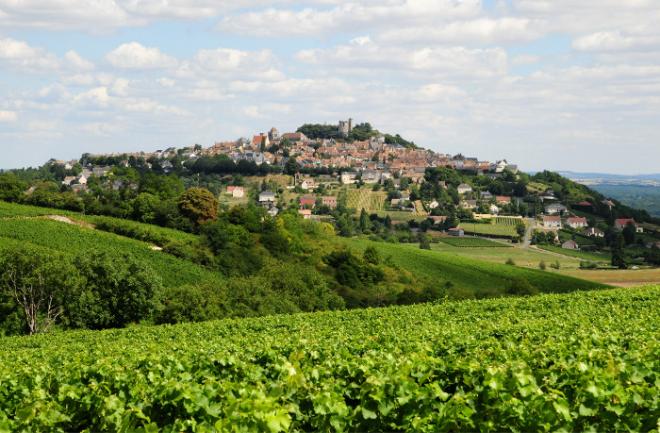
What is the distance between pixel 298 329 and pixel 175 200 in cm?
5970

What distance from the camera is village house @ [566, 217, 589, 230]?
458ft

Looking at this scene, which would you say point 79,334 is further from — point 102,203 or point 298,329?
point 102,203

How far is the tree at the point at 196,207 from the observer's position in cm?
7925

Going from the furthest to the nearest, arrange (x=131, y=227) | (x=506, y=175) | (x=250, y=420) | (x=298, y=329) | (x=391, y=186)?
(x=506, y=175) → (x=391, y=186) → (x=131, y=227) → (x=298, y=329) → (x=250, y=420)

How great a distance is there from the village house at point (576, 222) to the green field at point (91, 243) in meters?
93.4

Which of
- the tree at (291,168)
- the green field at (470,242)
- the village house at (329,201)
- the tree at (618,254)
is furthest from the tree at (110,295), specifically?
the tree at (291,168)

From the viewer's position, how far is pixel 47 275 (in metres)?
43.6

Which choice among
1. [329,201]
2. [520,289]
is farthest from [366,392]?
[329,201]

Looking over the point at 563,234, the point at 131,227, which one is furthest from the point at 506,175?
the point at 131,227

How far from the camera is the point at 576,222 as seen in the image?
14138 cm

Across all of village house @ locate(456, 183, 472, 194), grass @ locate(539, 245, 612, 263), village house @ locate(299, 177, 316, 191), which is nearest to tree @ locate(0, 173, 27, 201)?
grass @ locate(539, 245, 612, 263)

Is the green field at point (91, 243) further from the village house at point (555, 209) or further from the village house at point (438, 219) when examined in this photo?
the village house at point (555, 209)

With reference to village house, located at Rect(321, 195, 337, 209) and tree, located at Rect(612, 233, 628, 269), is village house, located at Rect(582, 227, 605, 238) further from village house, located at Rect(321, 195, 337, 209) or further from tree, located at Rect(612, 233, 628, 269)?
village house, located at Rect(321, 195, 337, 209)

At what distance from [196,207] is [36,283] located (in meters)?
36.4
